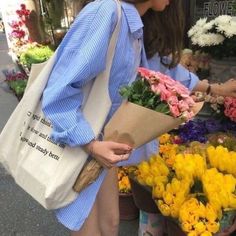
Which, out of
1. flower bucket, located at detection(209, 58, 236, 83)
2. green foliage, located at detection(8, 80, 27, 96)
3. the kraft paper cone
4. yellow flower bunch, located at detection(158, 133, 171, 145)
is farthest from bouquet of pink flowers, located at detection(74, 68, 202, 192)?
green foliage, located at detection(8, 80, 27, 96)

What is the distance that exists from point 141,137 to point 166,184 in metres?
0.64

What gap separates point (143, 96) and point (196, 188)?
77 centimetres

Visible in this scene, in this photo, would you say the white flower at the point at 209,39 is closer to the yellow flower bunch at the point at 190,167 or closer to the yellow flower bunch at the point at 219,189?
the yellow flower bunch at the point at 190,167

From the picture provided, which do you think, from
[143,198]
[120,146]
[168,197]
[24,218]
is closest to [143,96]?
[120,146]

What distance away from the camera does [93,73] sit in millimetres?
1594

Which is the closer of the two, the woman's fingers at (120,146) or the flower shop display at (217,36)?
the woman's fingers at (120,146)

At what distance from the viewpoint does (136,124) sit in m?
1.54

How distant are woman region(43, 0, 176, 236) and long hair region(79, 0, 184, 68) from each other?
162 mm

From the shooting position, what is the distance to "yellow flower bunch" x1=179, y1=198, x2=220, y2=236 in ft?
6.24

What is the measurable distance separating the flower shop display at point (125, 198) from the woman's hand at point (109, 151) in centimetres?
141

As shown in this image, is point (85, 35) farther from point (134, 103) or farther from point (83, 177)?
point (83, 177)

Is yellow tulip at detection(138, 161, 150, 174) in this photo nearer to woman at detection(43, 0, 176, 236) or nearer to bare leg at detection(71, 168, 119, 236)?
bare leg at detection(71, 168, 119, 236)

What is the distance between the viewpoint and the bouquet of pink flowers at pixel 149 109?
4.93ft

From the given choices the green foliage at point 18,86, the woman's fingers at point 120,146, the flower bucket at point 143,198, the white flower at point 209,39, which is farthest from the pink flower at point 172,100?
the green foliage at point 18,86
